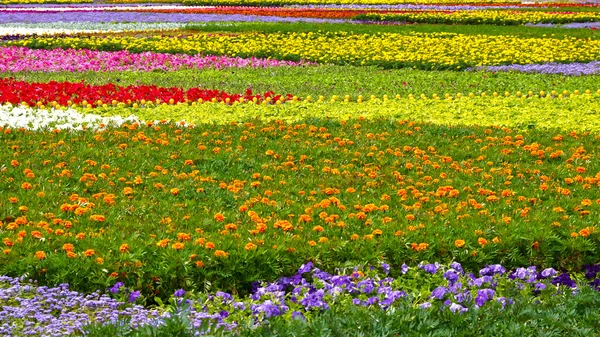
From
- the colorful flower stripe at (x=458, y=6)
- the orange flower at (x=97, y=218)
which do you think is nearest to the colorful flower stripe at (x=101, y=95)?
the orange flower at (x=97, y=218)

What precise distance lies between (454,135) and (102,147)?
4.49 m

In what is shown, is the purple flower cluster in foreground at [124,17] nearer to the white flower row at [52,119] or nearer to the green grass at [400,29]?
the green grass at [400,29]

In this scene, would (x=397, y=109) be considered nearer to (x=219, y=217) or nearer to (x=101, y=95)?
(x=101, y=95)

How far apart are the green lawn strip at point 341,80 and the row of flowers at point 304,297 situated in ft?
27.4

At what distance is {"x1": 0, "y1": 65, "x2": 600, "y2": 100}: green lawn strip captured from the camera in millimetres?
15383

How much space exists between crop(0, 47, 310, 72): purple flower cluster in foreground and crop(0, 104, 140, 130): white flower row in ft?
20.8

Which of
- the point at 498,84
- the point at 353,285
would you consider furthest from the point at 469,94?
the point at 353,285

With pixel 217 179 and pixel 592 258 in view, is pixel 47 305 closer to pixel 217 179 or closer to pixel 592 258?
pixel 217 179

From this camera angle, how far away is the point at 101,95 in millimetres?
13734

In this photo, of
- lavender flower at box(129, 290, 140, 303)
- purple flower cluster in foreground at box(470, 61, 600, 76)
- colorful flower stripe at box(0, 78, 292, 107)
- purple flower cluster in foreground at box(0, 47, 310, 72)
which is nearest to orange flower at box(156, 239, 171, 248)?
lavender flower at box(129, 290, 140, 303)

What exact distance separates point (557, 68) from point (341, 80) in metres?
5.09

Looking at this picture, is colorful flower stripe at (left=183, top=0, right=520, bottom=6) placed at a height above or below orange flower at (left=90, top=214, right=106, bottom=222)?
below

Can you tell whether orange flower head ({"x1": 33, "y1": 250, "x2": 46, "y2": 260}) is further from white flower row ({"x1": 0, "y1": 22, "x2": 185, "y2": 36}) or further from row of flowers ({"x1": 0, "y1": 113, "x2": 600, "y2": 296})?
white flower row ({"x1": 0, "y1": 22, "x2": 185, "y2": 36})

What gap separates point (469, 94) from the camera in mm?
14492
